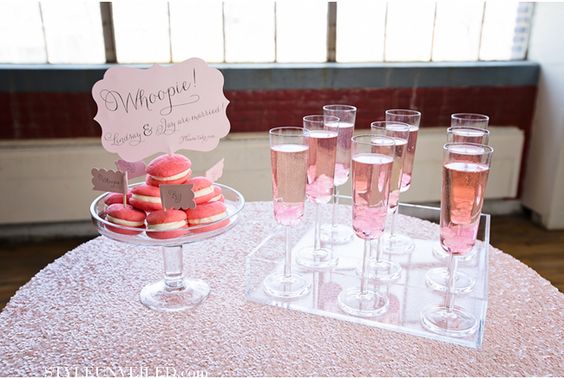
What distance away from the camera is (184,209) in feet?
3.20

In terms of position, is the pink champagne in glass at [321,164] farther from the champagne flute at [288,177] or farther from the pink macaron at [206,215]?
the pink macaron at [206,215]

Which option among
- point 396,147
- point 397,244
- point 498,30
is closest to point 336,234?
point 397,244

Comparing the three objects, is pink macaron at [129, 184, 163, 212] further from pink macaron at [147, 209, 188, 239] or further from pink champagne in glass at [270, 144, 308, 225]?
pink champagne in glass at [270, 144, 308, 225]

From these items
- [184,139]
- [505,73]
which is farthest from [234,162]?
[184,139]

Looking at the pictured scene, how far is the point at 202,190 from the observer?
997mm

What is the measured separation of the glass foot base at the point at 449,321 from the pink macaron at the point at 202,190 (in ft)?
1.48

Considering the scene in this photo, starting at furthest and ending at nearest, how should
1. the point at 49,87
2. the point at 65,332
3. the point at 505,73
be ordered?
the point at 505,73 < the point at 49,87 < the point at 65,332

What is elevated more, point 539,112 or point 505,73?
point 505,73

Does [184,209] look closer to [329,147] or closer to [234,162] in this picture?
[329,147]

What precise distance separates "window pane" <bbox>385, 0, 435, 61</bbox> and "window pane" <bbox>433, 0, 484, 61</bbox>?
0.05 metres

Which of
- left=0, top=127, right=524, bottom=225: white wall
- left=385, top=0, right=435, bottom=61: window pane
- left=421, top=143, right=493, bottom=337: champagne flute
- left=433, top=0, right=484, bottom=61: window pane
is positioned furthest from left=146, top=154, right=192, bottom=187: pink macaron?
left=433, top=0, right=484, bottom=61: window pane

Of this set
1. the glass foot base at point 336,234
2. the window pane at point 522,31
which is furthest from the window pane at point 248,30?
the glass foot base at point 336,234

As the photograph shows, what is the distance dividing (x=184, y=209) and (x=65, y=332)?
0.29 meters

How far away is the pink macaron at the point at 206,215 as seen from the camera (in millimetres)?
963
